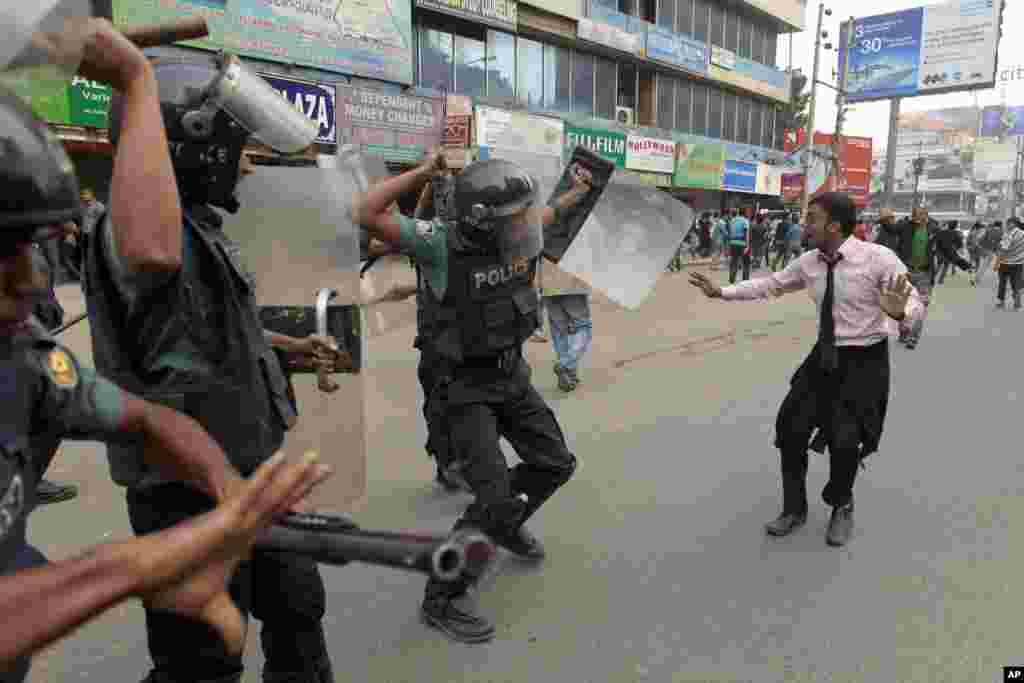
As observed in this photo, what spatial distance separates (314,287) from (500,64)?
58.5ft

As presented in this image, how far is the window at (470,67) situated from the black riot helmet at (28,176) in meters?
17.6

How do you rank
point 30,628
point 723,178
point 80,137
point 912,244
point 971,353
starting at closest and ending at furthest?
point 30,628, point 971,353, point 912,244, point 80,137, point 723,178

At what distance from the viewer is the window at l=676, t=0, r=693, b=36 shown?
2452 cm

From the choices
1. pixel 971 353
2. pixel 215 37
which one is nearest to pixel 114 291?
pixel 971 353

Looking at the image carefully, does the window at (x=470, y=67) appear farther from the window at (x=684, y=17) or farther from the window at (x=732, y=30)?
the window at (x=732, y=30)

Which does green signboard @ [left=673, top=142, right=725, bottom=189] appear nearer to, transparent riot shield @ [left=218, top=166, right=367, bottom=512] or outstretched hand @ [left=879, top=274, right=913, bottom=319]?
outstretched hand @ [left=879, top=274, right=913, bottom=319]

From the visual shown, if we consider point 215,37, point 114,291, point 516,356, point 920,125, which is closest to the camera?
point 114,291

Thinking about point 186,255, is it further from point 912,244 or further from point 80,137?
point 80,137

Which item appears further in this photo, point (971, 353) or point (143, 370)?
point (971, 353)

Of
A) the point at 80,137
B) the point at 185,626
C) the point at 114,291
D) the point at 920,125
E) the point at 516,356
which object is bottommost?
the point at 185,626

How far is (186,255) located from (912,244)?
33.9ft

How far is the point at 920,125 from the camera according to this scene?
8356 cm

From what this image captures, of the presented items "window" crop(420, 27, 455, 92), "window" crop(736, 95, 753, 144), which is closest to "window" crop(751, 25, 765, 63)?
"window" crop(736, 95, 753, 144)

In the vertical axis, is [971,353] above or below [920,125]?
below
